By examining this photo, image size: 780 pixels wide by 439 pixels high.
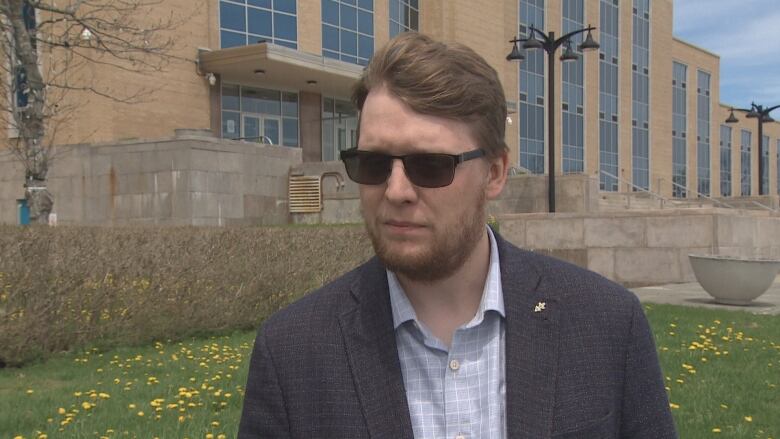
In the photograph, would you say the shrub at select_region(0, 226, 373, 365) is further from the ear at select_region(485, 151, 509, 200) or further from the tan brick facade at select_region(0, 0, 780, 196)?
the ear at select_region(485, 151, 509, 200)

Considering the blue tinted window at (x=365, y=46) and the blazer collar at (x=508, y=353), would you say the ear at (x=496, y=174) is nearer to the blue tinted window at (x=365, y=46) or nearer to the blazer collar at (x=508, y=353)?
the blazer collar at (x=508, y=353)

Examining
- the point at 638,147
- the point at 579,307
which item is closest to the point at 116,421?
the point at 579,307

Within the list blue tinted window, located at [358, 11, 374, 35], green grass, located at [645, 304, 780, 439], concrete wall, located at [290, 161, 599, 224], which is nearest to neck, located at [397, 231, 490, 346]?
green grass, located at [645, 304, 780, 439]

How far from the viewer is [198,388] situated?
20.0 ft

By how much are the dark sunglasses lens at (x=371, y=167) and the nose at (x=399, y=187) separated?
0.09 ft

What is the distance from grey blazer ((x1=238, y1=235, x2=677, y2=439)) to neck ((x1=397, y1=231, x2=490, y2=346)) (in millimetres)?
86

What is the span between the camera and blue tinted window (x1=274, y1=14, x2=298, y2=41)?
27.0 m

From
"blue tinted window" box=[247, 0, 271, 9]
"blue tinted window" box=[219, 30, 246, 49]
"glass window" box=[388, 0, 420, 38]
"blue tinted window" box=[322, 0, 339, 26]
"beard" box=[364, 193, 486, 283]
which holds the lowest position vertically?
"beard" box=[364, 193, 486, 283]

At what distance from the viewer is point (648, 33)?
5475cm

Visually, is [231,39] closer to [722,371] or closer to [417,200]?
[722,371]

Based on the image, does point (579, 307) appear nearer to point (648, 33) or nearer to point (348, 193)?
point (348, 193)

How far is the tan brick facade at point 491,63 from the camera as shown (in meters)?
22.6

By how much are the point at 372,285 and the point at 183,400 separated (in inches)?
164

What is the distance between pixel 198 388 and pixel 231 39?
70.7 ft
